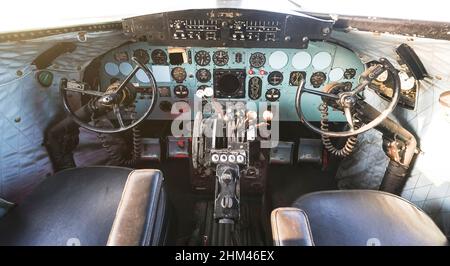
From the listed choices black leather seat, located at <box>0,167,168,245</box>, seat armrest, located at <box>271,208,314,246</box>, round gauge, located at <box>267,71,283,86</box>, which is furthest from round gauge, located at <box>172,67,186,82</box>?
seat armrest, located at <box>271,208,314,246</box>

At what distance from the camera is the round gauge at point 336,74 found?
8.91 feet

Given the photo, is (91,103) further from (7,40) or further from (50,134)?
(7,40)

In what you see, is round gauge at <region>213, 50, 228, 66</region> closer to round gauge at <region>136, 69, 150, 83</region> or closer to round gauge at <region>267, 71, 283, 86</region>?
round gauge at <region>267, 71, 283, 86</region>

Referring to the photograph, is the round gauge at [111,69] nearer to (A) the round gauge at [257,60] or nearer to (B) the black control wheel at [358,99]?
(A) the round gauge at [257,60]

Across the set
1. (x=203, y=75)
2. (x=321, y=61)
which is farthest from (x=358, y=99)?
(x=203, y=75)

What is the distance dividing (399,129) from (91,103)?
7.00 feet

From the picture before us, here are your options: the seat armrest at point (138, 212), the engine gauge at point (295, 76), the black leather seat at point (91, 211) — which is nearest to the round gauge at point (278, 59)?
the engine gauge at point (295, 76)

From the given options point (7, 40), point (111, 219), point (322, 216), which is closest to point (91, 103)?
point (7, 40)

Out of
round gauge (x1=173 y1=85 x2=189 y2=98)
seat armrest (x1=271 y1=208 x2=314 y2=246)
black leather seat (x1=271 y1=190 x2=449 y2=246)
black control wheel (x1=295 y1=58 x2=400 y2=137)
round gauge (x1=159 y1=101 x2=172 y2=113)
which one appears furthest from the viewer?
round gauge (x1=159 y1=101 x2=172 y2=113)

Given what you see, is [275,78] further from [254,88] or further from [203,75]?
[203,75]

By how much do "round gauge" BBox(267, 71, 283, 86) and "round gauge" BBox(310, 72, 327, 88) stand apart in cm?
28

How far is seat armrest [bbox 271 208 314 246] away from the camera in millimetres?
1143

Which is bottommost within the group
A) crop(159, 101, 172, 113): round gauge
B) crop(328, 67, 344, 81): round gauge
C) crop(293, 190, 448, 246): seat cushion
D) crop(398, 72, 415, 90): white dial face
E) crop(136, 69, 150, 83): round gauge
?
crop(293, 190, 448, 246): seat cushion
